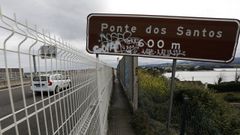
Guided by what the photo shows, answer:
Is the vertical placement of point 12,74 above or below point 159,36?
below

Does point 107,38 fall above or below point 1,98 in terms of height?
above

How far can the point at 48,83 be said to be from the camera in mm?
1881

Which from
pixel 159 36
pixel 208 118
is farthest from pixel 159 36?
pixel 208 118

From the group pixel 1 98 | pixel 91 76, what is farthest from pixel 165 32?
pixel 1 98

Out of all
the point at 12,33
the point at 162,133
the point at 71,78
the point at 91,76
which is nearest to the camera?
the point at 12,33

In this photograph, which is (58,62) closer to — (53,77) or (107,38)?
(53,77)

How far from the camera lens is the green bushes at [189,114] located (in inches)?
279

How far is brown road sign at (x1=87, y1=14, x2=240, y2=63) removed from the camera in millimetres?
3609

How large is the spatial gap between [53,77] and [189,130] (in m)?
6.21

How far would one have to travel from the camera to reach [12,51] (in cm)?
122

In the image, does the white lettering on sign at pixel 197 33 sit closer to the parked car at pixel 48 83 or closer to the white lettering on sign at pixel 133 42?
the white lettering on sign at pixel 133 42

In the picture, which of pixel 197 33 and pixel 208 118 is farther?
pixel 208 118

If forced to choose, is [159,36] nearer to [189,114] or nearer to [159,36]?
[159,36]

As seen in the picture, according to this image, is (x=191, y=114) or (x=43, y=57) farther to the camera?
(x=191, y=114)
